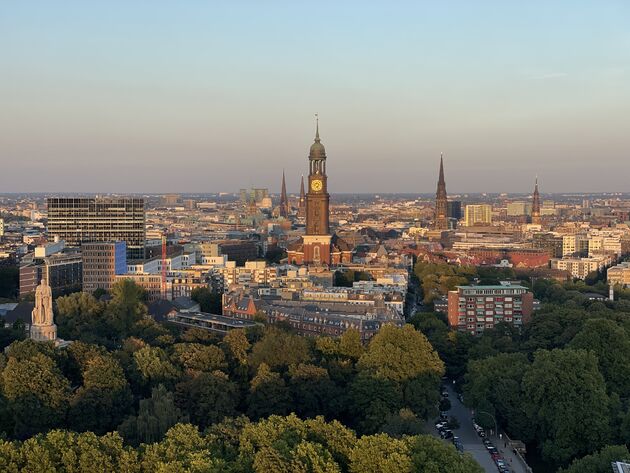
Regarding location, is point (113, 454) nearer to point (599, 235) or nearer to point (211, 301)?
point (211, 301)

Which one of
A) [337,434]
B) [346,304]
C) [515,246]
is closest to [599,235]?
[515,246]

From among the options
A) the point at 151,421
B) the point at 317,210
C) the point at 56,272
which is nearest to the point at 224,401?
the point at 151,421

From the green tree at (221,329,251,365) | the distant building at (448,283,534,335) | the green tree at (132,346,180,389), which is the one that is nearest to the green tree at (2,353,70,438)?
the green tree at (132,346,180,389)

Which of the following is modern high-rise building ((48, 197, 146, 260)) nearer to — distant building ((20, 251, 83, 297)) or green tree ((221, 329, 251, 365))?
distant building ((20, 251, 83, 297))

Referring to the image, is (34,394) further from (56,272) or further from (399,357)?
(56,272)

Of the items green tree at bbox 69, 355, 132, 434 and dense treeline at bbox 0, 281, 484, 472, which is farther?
green tree at bbox 69, 355, 132, 434

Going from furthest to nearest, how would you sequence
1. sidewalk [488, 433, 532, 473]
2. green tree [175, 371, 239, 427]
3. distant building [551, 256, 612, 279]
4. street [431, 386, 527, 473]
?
1. distant building [551, 256, 612, 279]
2. green tree [175, 371, 239, 427]
3. street [431, 386, 527, 473]
4. sidewalk [488, 433, 532, 473]

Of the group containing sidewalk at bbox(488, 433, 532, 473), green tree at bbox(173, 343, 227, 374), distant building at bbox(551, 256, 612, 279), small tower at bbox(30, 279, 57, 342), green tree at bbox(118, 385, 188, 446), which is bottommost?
sidewalk at bbox(488, 433, 532, 473)
